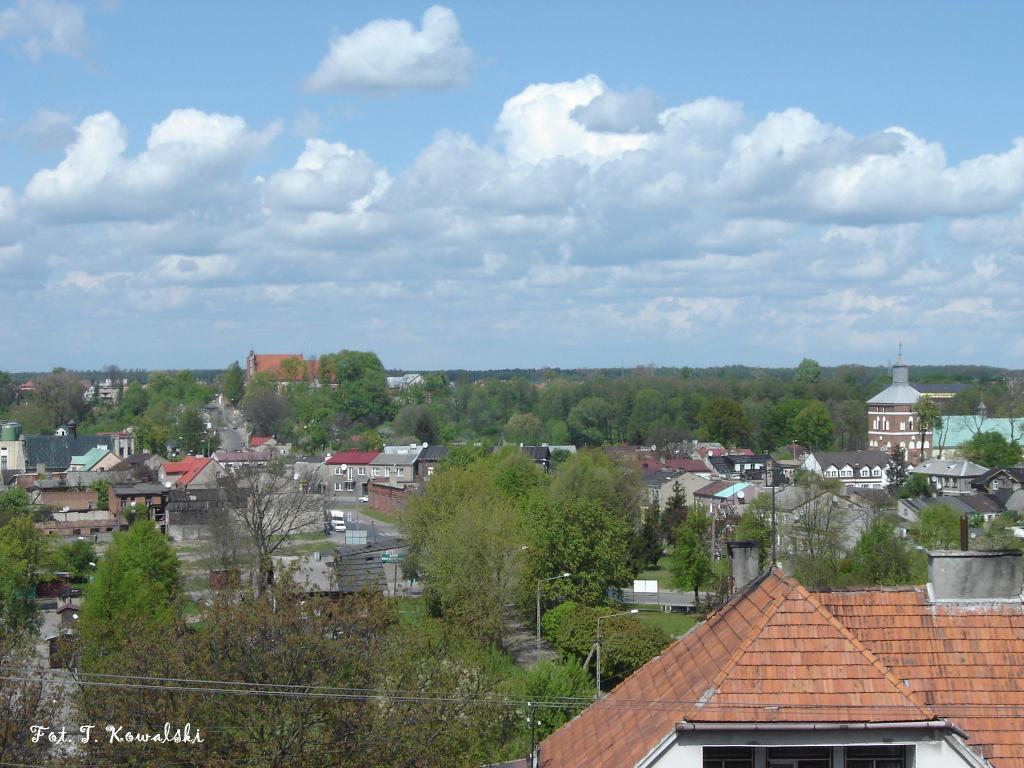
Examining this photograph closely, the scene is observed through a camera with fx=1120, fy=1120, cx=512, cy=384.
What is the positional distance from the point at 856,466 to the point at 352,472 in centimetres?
4963

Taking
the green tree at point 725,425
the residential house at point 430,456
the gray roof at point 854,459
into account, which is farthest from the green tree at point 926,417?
the residential house at point 430,456

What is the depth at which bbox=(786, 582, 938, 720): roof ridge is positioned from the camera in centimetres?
1004

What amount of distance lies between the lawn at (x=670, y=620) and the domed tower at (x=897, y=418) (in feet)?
251

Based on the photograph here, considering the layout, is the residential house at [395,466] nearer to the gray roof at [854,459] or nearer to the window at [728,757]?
the gray roof at [854,459]

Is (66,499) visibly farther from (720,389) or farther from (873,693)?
(720,389)

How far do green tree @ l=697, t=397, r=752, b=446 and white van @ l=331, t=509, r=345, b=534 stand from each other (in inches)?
2263

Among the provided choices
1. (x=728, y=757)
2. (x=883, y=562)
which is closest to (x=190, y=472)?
(x=883, y=562)

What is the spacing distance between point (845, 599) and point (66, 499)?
80009 millimetres

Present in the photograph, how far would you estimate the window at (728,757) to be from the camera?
10.0 meters

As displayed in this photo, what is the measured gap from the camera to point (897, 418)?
411 feet

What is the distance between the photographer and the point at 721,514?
70.9 metres

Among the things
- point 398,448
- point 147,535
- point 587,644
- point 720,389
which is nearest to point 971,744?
point 587,644

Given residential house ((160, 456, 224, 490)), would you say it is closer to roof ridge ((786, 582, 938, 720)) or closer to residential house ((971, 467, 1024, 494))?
residential house ((971, 467, 1024, 494))

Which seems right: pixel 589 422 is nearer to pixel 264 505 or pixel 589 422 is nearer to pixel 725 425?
pixel 725 425
